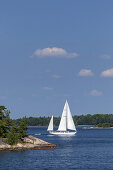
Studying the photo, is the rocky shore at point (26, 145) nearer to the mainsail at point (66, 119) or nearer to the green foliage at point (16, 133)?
the green foliage at point (16, 133)

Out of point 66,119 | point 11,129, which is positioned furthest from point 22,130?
point 66,119

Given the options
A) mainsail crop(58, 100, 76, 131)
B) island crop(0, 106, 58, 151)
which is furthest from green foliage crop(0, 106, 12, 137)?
mainsail crop(58, 100, 76, 131)

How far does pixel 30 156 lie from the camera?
3270 inches

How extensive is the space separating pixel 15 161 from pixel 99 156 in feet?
72.2

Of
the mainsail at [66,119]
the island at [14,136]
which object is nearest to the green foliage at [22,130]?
the island at [14,136]

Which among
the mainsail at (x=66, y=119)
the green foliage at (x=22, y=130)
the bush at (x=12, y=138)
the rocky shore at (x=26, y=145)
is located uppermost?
the mainsail at (x=66, y=119)

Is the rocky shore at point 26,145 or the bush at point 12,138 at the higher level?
the bush at point 12,138

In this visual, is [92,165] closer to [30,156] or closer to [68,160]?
[68,160]

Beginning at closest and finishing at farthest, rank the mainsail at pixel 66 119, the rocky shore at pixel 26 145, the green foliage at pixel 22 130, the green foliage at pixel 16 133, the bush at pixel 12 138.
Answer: the rocky shore at pixel 26 145 < the bush at pixel 12 138 < the green foliage at pixel 16 133 < the green foliage at pixel 22 130 < the mainsail at pixel 66 119

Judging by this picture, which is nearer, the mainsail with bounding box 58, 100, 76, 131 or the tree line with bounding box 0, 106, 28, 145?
the tree line with bounding box 0, 106, 28, 145

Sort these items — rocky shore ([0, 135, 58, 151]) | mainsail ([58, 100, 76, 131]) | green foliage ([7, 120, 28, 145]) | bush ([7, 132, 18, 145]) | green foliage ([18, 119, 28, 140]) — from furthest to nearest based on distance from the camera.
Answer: mainsail ([58, 100, 76, 131]) → green foliage ([18, 119, 28, 140]) → green foliage ([7, 120, 28, 145]) → bush ([7, 132, 18, 145]) → rocky shore ([0, 135, 58, 151])

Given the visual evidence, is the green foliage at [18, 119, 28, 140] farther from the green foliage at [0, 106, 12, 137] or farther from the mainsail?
the mainsail

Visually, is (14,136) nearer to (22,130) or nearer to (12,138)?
(12,138)

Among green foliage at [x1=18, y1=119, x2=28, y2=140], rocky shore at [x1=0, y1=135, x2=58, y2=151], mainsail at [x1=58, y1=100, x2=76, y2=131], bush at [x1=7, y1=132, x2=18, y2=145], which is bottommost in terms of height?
rocky shore at [x1=0, y1=135, x2=58, y2=151]
